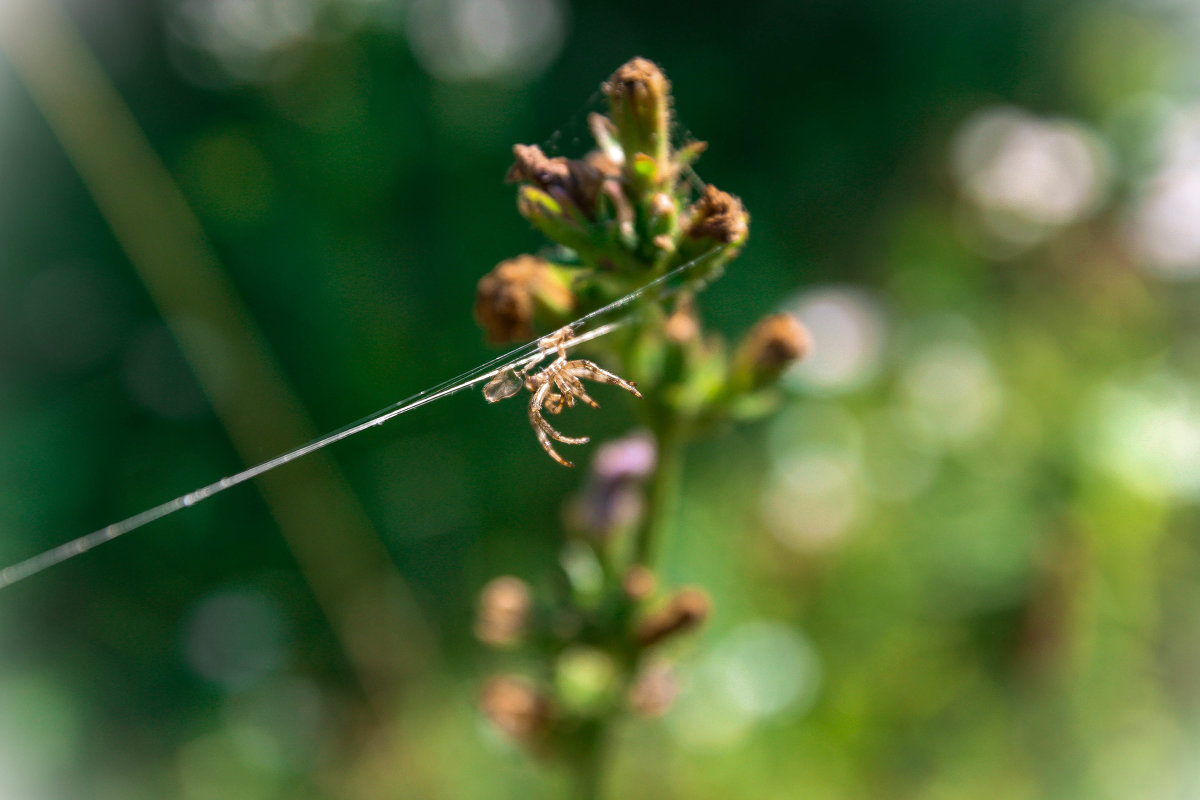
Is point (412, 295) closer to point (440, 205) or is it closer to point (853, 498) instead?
point (440, 205)

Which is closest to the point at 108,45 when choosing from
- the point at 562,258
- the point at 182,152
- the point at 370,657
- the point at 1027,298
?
the point at 182,152

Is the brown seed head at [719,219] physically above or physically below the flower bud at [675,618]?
above

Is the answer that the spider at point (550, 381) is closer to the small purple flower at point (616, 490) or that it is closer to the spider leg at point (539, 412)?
the spider leg at point (539, 412)

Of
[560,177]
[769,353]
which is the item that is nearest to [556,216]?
[560,177]

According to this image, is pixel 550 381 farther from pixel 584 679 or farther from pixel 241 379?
pixel 241 379

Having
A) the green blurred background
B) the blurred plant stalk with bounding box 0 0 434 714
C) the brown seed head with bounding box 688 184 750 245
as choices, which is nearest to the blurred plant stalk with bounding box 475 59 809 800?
→ the brown seed head with bounding box 688 184 750 245

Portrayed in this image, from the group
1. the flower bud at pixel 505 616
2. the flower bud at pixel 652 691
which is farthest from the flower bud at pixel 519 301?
the flower bud at pixel 652 691
